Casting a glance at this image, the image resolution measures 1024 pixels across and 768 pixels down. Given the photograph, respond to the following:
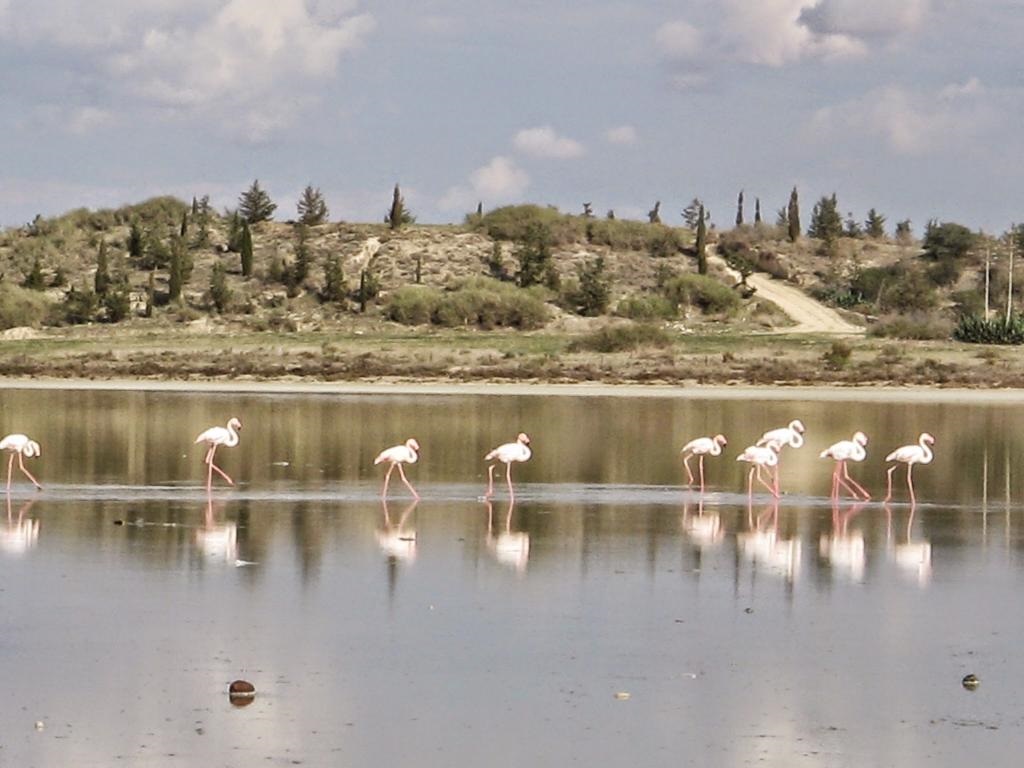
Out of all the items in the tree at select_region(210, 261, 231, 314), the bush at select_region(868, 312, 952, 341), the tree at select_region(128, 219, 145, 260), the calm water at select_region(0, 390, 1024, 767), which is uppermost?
the tree at select_region(128, 219, 145, 260)

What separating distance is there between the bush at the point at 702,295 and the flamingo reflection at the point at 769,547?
215 ft

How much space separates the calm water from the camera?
1174cm

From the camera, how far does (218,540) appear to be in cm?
2006

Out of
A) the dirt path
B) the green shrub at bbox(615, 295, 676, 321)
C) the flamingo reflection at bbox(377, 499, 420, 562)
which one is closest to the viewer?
the flamingo reflection at bbox(377, 499, 420, 562)

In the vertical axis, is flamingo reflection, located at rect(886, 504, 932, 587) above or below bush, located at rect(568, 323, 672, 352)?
below

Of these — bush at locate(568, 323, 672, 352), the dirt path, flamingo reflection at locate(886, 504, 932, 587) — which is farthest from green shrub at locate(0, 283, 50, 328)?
flamingo reflection at locate(886, 504, 932, 587)

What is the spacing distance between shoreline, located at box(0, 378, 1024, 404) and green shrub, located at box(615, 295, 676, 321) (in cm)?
2688

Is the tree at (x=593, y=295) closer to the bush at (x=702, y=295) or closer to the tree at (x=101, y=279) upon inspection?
the bush at (x=702, y=295)

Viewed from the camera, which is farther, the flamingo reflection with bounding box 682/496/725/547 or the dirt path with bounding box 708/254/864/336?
the dirt path with bounding box 708/254/864/336

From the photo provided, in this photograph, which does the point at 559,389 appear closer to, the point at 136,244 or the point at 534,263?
the point at 534,263

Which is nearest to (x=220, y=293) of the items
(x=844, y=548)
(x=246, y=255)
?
(x=246, y=255)

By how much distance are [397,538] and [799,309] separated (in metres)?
73.1

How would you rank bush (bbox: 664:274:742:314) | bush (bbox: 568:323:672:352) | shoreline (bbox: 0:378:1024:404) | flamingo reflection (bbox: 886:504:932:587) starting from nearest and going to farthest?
flamingo reflection (bbox: 886:504:932:587) → shoreline (bbox: 0:378:1024:404) → bush (bbox: 568:323:672:352) → bush (bbox: 664:274:742:314)

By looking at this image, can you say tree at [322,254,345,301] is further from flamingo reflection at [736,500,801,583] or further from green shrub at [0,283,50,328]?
flamingo reflection at [736,500,801,583]
